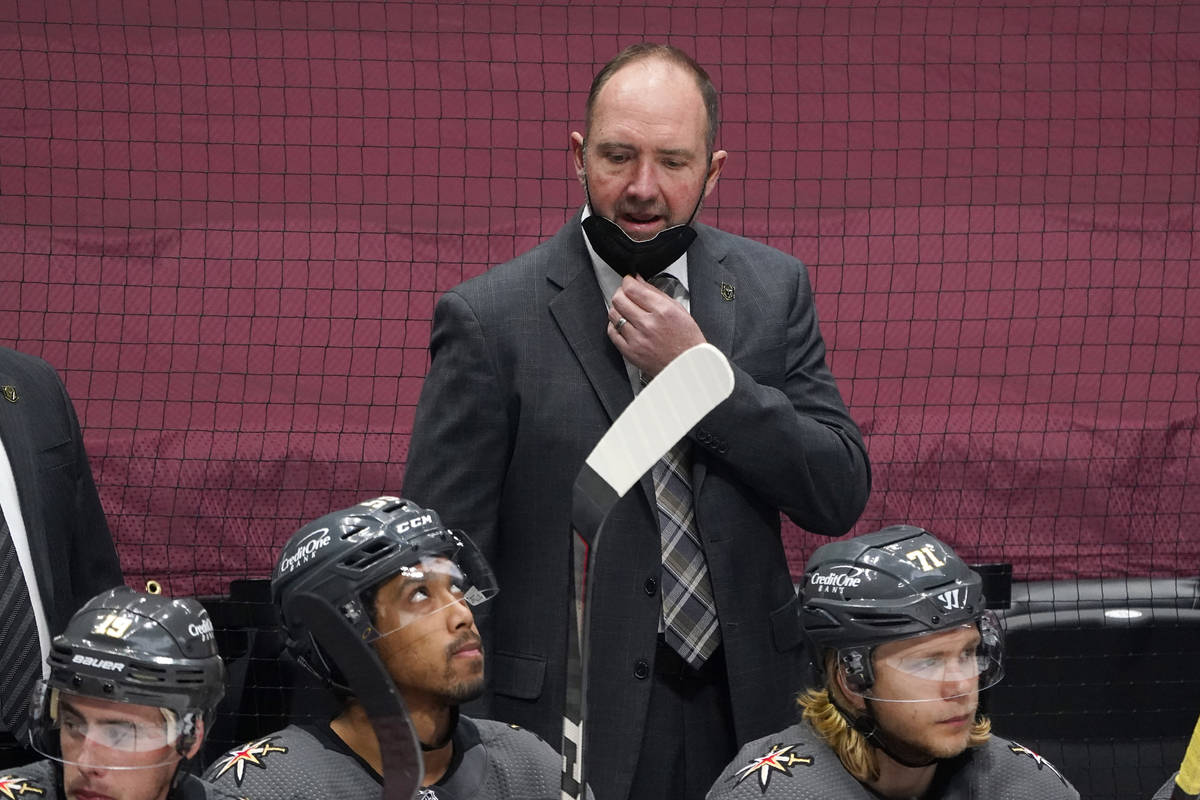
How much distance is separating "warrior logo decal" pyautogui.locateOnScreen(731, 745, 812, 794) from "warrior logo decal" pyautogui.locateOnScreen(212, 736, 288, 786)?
0.51m

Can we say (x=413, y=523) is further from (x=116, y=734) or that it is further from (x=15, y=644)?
(x=15, y=644)

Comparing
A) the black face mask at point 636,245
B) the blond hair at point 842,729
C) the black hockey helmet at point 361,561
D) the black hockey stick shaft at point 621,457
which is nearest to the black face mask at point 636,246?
the black face mask at point 636,245

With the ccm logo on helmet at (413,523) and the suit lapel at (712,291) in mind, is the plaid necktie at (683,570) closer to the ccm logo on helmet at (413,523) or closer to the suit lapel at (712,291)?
the suit lapel at (712,291)

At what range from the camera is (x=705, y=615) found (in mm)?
2096

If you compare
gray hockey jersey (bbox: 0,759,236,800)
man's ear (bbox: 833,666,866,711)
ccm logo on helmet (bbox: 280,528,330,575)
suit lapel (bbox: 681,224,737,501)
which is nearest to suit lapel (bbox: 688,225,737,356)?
suit lapel (bbox: 681,224,737,501)

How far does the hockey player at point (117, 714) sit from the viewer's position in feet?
5.65

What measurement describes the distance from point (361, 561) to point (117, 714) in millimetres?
296

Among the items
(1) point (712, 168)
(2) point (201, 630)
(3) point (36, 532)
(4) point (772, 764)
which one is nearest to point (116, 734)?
(2) point (201, 630)

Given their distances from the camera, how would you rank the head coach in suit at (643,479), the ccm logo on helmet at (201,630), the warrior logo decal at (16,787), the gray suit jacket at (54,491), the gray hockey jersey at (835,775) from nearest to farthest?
1. the warrior logo decal at (16,787)
2. the ccm logo on helmet at (201,630)
3. the gray hockey jersey at (835,775)
4. the head coach in suit at (643,479)
5. the gray suit jacket at (54,491)

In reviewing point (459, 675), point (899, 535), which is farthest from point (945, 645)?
point (459, 675)

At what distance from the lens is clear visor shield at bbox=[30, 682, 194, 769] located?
1726mm

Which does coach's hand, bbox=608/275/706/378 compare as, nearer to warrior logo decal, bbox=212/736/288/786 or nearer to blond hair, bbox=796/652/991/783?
blond hair, bbox=796/652/991/783

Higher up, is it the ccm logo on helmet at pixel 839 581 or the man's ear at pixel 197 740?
the ccm logo on helmet at pixel 839 581

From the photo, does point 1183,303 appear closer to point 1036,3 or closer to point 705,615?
point 1036,3
